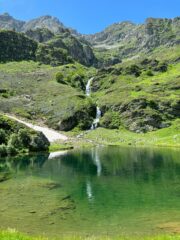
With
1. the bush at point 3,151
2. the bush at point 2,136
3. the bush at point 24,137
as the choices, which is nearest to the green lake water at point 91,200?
the bush at point 3,151

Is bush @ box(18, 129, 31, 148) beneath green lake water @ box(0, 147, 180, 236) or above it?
above

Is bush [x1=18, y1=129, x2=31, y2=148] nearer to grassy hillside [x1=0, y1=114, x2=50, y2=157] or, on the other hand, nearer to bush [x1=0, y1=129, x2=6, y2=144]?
grassy hillside [x1=0, y1=114, x2=50, y2=157]

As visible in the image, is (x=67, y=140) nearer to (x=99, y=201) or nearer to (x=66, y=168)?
(x=66, y=168)

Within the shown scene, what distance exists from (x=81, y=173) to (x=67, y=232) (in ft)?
154

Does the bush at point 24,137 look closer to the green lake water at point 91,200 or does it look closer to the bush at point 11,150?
the bush at point 11,150

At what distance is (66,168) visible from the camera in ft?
298

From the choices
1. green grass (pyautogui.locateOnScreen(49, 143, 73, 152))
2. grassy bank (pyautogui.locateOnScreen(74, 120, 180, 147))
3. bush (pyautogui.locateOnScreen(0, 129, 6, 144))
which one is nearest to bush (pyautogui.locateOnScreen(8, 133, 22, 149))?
bush (pyautogui.locateOnScreen(0, 129, 6, 144))

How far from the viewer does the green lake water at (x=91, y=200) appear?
37469 millimetres

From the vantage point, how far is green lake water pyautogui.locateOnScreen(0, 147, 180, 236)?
123 ft

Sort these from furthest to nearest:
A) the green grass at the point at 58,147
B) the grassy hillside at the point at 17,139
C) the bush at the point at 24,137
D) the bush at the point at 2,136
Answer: the green grass at the point at 58,147 → the bush at the point at 24,137 → the bush at the point at 2,136 → the grassy hillside at the point at 17,139

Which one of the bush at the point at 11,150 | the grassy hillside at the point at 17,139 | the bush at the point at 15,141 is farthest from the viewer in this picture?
the bush at the point at 15,141

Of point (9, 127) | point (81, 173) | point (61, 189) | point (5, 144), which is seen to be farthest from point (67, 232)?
point (9, 127)

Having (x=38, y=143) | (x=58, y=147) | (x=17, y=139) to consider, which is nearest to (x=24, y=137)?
(x=17, y=139)

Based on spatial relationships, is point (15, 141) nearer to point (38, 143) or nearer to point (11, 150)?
point (11, 150)
